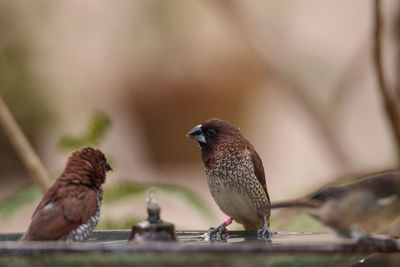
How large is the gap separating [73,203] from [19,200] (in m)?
1.58

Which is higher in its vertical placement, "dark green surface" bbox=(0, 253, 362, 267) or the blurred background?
the blurred background

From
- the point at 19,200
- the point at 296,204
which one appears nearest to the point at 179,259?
the point at 296,204

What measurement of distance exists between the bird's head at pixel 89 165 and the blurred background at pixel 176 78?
4038mm

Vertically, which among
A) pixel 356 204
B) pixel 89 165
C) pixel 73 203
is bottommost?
pixel 356 204

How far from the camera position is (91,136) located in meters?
3.40

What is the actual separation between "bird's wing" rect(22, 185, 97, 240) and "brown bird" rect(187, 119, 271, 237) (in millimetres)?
972

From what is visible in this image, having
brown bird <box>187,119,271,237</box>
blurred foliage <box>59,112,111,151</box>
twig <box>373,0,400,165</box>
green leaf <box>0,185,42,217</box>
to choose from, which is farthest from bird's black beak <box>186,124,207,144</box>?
green leaf <box>0,185,42,217</box>

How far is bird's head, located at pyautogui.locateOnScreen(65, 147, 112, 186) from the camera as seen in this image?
2012 mm

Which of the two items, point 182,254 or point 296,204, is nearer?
point 182,254

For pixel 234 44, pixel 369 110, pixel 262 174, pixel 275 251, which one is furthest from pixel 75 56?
pixel 275 251

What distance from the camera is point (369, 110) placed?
7109 millimetres

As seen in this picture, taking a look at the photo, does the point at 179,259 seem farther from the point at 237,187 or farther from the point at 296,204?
the point at 237,187

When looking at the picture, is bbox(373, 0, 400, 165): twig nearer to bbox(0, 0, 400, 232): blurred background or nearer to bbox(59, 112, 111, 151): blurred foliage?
bbox(59, 112, 111, 151): blurred foliage

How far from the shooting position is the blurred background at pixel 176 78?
6469 mm
